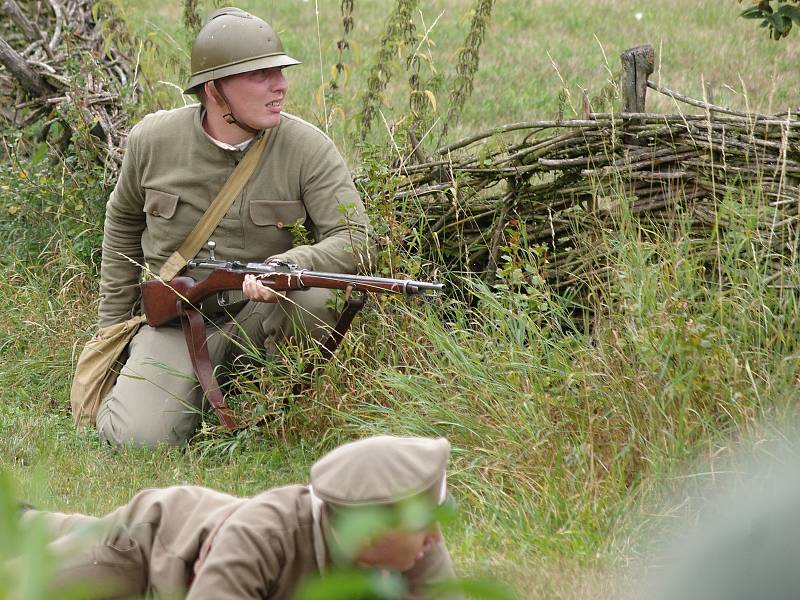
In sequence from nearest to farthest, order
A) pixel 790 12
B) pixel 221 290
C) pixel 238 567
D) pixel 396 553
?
pixel 396 553
pixel 238 567
pixel 221 290
pixel 790 12

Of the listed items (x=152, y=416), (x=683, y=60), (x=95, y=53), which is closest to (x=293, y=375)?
(x=152, y=416)

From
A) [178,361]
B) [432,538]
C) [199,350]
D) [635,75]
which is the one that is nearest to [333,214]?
[199,350]

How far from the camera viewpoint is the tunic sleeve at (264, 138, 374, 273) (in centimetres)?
536

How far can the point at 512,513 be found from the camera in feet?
13.9

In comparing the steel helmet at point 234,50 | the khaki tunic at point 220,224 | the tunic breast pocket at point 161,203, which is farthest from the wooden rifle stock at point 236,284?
the steel helmet at point 234,50

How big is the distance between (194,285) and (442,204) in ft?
4.56

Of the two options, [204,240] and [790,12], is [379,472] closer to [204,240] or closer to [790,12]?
[204,240]

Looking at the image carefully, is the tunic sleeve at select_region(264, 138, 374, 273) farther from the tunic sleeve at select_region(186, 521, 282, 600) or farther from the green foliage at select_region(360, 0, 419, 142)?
the tunic sleeve at select_region(186, 521, 282, 600)

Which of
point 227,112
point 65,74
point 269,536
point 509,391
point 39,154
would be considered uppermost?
point 65,74

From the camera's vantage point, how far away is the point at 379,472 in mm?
2639

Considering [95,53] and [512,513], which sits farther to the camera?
[95,53]

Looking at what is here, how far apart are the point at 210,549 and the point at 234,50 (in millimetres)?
2972

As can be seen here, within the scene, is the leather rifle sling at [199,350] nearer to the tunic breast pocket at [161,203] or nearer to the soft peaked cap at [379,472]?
the tunic breast pocket at [161,203]

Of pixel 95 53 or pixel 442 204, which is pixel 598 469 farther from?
pixel 95 53
